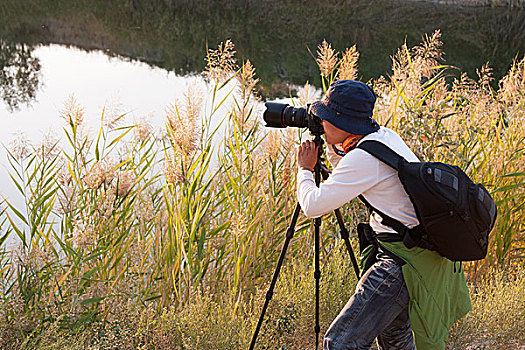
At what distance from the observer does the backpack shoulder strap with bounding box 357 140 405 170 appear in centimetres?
179

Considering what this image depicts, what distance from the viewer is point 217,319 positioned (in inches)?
97.1

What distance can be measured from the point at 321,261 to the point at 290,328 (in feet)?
2.12

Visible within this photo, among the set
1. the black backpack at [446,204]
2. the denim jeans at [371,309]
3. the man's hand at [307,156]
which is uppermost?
the man's hand at [307,156]

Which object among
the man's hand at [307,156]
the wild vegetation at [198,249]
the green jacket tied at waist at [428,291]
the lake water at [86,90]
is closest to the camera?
the green jacket tied at waist at [428,291]

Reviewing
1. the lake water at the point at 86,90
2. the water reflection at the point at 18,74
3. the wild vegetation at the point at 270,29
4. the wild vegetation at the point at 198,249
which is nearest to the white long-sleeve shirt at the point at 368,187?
the wild vegetation at the point at 198,249

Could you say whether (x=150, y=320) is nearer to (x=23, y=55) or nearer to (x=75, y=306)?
(x=75, y=306)

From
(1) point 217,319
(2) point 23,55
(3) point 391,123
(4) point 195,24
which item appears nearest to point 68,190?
(1) point 217,319

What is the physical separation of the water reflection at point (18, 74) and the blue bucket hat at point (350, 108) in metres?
6.61

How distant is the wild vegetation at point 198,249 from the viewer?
2.45 meters

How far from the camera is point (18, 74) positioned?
9078 millimetres

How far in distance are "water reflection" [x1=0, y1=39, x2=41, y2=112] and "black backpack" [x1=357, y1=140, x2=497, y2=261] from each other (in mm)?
6896

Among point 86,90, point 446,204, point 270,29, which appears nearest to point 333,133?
point 446,204

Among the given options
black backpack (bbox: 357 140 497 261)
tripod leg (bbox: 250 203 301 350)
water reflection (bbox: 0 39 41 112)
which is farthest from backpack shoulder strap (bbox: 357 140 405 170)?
water reflection (bbox: 0 39 41 112)

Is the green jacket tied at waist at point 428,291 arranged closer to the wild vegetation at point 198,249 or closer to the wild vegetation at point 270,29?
the wild vegetation at point 198,249
